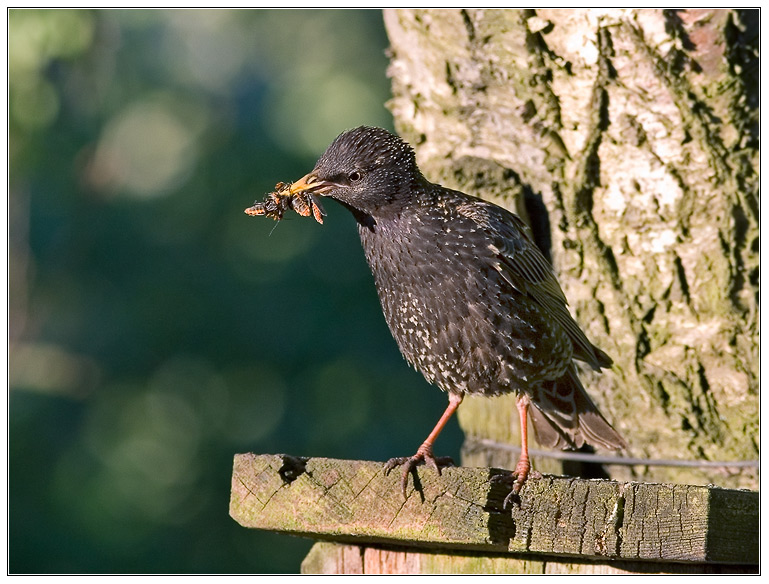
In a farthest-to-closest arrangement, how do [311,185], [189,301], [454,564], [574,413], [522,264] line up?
1. [189,301]
2. [574,413]
3. [522,264]
4. [311,185]
5. [454,564]

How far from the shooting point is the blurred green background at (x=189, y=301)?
8.70 m

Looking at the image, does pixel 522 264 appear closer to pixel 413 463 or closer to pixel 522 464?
pixel 522 464

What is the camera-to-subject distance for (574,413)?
4.12 metres

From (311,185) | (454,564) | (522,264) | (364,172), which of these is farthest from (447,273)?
(454,564)

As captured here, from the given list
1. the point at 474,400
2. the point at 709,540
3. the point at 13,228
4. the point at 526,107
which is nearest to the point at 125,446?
the point at 13,228

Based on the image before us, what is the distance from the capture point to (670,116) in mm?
4086

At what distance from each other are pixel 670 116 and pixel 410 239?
1295mm

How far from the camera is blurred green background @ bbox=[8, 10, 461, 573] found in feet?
28.6

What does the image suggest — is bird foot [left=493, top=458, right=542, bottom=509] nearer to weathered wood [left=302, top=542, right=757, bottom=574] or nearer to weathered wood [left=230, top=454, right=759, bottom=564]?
weathered wood [left=230, top=454, right=759, bottom=564]

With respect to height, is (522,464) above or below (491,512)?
above

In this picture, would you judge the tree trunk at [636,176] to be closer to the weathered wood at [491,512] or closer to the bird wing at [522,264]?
the bird wing at [522,264]

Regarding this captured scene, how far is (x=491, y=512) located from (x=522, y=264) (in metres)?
1.12

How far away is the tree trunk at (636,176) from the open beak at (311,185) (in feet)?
3.44

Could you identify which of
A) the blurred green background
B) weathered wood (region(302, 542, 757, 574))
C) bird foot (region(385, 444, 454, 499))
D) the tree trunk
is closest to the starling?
bird foot (region(385, 444, 454, 499))
